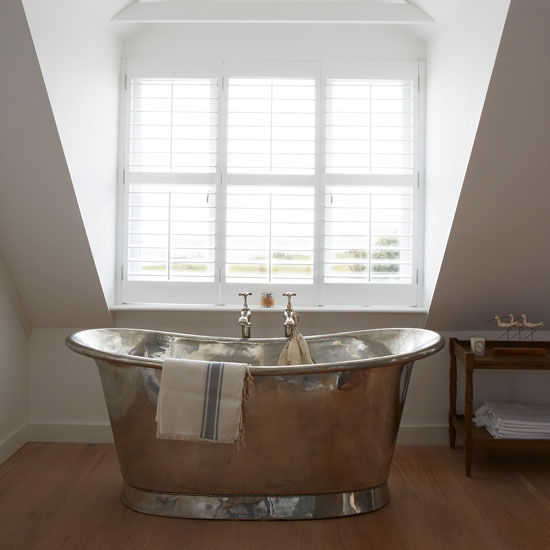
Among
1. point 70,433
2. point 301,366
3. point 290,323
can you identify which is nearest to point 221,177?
point 290,323

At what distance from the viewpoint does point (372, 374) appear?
82.4 inches

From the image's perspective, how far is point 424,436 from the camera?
2.95 m

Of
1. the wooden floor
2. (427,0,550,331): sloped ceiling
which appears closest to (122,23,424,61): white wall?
(427,0,550,331): sloped ceiling

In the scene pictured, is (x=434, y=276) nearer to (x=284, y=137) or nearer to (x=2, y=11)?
(x=284, y=137)

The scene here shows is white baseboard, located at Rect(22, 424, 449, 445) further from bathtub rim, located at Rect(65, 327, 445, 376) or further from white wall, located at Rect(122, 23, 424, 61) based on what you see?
white wall, located at Rect(122, 23, 424, 61)

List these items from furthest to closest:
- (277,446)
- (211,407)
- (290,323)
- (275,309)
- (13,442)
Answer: (275,309) → (13,442) → (290,323) → (277,446) → (211,407)

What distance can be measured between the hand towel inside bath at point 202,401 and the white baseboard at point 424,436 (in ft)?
4.23

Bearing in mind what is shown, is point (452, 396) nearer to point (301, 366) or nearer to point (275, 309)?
point (275, 309)

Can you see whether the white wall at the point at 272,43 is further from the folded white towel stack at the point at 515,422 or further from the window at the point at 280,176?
the folded white towel stack at the point at 515,422

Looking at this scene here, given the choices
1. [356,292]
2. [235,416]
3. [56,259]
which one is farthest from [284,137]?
[235,416]

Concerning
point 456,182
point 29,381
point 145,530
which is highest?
point 456,182

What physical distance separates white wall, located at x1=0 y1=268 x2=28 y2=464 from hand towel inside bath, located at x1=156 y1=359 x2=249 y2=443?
112 cm

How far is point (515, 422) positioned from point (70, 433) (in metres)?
2.22

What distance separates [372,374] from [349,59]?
5.75 feet
